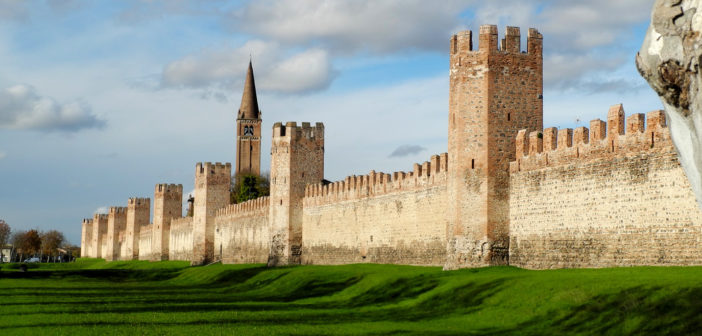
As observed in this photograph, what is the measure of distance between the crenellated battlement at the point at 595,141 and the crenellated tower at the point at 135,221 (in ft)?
212

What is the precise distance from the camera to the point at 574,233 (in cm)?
2345

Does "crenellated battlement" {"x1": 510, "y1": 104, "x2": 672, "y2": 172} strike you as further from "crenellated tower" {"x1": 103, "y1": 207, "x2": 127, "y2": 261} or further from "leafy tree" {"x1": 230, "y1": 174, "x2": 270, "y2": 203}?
"crenellated tower" {"x1": 103, "y1": 207, "x2": 127, "y2": 261}

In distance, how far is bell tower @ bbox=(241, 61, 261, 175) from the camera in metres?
111

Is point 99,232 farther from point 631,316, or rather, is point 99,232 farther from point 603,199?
point 631,316

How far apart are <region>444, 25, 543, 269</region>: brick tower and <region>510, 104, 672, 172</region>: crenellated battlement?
69 cm

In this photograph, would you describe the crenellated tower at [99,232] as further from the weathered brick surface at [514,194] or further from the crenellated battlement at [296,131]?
the weathered brick surface at [514,194]

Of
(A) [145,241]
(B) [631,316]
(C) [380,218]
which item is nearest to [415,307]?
(B) [631,316]

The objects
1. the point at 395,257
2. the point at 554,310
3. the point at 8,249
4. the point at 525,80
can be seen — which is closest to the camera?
the point at 554,310

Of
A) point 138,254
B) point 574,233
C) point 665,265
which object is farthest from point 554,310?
point 138,254

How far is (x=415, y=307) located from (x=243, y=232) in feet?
108

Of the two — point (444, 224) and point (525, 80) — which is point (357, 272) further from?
point (525, 80)

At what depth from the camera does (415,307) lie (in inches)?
856

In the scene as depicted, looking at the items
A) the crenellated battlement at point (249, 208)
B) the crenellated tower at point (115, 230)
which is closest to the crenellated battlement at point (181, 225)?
the crenellated battlement at point (249, 208)

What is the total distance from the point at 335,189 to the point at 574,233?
1854 centimetres
